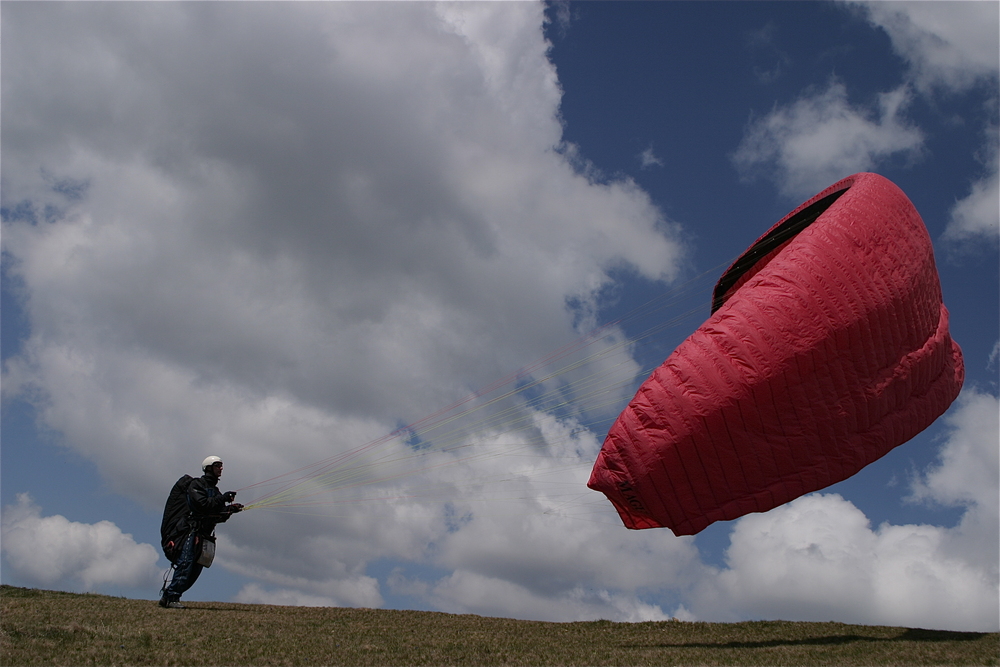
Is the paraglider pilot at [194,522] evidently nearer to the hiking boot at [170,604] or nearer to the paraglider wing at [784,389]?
the hiking boot at [170,604]

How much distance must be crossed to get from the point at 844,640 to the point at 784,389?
374 centimetres

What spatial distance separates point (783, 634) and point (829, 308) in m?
4.76

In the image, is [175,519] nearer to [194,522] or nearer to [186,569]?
[194,522]

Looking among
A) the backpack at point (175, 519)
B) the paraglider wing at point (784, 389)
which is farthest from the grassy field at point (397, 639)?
the paraglider wing at point (784, 389)

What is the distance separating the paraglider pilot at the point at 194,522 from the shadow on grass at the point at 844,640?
6.25 metres

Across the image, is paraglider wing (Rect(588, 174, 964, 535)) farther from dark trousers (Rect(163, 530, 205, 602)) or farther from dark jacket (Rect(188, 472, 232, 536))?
dark trousers (Rect(163, 530, 205, 602))

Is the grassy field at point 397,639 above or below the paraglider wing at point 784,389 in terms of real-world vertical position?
below

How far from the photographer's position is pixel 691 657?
7.66m

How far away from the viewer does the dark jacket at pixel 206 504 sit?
33.2 feet

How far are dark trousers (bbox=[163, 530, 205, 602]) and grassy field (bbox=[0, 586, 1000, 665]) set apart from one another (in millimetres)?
328

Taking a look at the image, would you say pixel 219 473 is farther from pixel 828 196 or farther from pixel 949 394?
pixel 949 394

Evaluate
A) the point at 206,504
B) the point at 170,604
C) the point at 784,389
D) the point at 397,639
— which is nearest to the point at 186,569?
the point at 170,604

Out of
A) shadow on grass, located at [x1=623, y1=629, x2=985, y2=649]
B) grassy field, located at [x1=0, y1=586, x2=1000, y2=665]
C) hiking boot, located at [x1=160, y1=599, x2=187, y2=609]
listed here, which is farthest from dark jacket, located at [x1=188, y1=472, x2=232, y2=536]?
shadow on grass, located at [x1=623, y1=629, x2=985, y2=649]

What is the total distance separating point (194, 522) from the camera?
33.8 feet
